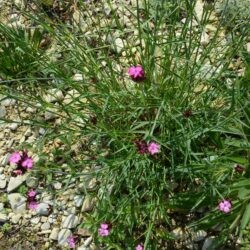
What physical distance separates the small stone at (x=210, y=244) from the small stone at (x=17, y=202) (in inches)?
32.9

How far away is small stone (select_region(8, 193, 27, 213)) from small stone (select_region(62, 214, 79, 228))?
0.21 meters

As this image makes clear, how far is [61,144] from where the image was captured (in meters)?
2.35

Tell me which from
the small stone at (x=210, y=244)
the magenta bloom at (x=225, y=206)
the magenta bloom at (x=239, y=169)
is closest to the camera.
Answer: the magenta bloom at (x=225, y=206)

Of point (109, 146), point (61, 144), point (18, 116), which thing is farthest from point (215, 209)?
point (18, 116)

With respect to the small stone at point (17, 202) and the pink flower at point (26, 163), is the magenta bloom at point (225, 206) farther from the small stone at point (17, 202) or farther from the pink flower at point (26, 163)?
the small stone at point (17, 202)

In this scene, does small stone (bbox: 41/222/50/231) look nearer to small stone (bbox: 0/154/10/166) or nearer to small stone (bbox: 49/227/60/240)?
small stone (bbox: 49/227/60/240)

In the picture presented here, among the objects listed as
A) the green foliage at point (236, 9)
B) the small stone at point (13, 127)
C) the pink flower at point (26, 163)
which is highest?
the green foliage at point (236, 9)

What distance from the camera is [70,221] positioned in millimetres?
2166

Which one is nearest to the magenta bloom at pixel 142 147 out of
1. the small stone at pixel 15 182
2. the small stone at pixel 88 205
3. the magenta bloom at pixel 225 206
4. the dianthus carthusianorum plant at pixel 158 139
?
the dianthus carthusianorum plant at pixel 158 139

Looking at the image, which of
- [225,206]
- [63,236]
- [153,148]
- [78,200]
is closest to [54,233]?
[63,236]

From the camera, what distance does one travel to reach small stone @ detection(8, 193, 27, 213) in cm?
224

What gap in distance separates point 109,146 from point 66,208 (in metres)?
0.35

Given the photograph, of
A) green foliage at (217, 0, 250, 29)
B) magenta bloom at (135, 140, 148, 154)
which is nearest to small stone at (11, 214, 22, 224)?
magenta bloom at (135, 140, 148, 154)

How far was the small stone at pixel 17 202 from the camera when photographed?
2240 mm
